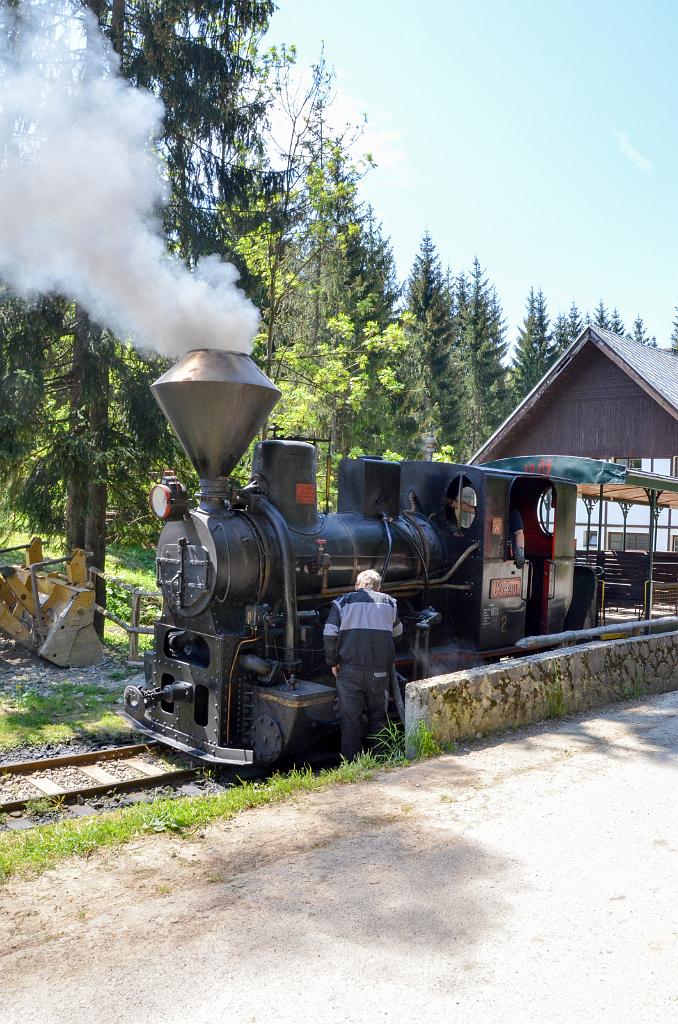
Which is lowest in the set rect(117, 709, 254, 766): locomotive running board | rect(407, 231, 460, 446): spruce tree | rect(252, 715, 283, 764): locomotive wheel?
rect(117, 709, 254, 766): locomotive running board

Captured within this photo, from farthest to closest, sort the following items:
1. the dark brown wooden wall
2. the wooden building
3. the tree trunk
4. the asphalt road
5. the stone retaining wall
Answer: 1. the dark brown wooden wall
2. the wooden building
3. the tree trunk
4. the stone retaining wall
5. the asphalt road

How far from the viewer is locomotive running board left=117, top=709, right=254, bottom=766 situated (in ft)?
19.7

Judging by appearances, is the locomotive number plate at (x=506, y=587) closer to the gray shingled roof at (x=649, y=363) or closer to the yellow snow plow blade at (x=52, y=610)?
the yellow snow plow blade at (x=52, y=610)

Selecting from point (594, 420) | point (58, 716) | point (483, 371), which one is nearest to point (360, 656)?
point (58, 716)

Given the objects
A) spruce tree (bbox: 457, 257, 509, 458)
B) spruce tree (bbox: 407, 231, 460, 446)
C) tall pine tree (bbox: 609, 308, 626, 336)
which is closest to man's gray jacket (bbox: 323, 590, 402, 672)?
spruce tree (bbox: 407, 231, 460, 446)

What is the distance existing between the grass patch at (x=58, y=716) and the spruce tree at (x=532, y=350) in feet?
136

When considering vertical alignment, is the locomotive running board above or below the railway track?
above

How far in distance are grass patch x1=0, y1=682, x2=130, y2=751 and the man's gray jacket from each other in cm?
246

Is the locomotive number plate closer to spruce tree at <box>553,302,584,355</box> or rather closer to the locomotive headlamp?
the locomotive headlamp

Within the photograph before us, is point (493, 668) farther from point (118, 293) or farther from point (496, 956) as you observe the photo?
point (118, 293)

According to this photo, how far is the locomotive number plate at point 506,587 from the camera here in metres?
8.16

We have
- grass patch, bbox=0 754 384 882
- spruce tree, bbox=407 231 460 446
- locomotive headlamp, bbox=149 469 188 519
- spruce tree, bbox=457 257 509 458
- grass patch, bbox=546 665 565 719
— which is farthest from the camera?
spruce tree, bbox=457 257 509 458

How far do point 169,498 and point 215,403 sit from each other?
84 cm

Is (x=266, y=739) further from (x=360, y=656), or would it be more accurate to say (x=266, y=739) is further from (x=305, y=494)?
(x=305, y=494)
